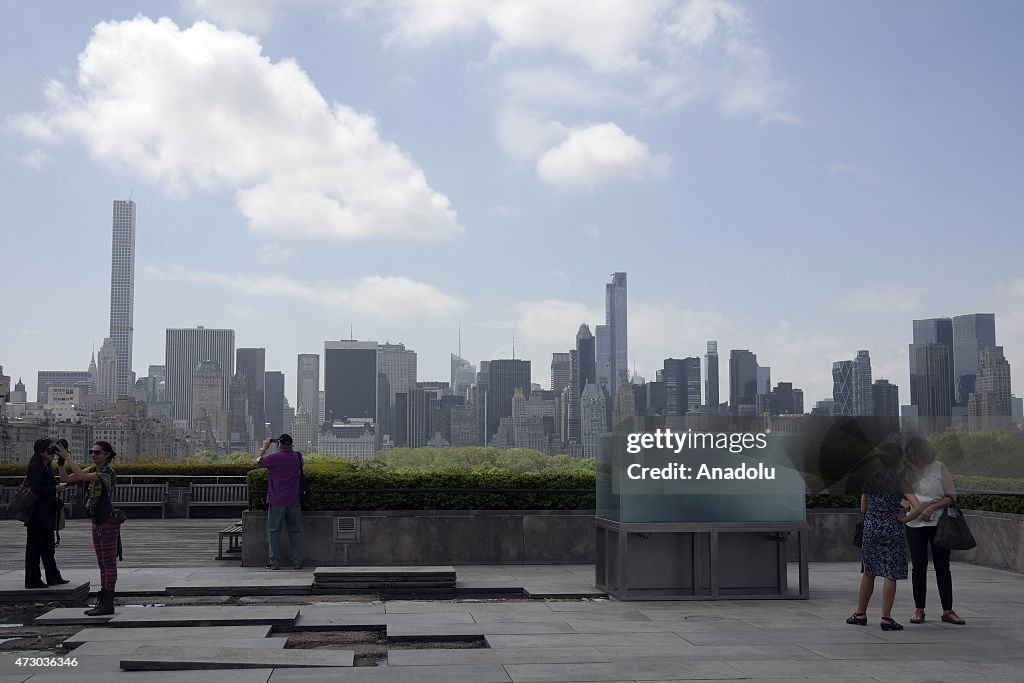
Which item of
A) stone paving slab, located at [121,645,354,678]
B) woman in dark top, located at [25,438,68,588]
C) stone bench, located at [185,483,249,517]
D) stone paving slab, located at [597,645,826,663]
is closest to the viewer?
stone paving slab, located at [121,645,354,678]

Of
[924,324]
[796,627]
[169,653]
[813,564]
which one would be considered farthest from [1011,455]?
[924,324]

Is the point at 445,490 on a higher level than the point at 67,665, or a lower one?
higher

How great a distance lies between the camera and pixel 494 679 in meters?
7.66

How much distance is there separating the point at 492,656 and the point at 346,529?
278 inches

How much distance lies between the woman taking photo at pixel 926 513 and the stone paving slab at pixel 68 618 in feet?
26.3

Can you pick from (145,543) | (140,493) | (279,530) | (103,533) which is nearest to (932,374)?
(140,493)

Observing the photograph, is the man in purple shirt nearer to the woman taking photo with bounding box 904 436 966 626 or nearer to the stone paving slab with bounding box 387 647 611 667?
the stone paving slab with bounding box 387 647 611 667

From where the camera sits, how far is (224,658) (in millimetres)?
8305

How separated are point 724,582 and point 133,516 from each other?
2034 centimetres

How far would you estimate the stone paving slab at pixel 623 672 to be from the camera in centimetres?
771

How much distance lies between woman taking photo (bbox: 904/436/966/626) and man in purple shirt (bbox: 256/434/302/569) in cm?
812

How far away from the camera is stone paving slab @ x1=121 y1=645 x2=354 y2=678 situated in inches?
318

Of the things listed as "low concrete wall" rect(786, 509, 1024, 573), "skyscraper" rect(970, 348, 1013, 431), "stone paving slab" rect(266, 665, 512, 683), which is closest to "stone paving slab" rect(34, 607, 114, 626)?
"stone paving slab" rect(266, 665, 512, 683)

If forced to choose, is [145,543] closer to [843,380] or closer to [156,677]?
[156,677]
